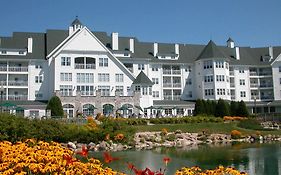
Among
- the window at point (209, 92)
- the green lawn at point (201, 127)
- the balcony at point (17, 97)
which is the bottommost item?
the green lawn at point (201, 127)

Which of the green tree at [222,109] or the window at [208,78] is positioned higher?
the window at [208,78]

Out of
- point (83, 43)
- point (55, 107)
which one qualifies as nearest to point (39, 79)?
point (83, 43)

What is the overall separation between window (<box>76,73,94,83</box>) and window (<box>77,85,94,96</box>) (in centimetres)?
90

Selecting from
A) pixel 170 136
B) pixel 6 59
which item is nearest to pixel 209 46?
pixel 170 136

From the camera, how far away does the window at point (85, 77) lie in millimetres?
55769

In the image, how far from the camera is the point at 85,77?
184ft

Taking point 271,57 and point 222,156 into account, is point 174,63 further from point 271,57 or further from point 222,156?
point 222,156

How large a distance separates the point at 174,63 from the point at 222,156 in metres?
40.8

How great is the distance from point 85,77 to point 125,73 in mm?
6613

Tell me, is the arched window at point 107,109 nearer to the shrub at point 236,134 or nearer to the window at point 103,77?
the window at point 103,77

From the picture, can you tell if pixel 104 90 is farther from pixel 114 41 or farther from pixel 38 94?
pixel 38 94

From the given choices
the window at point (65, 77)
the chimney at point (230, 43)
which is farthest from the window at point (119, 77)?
the chimney at point (230, 43)

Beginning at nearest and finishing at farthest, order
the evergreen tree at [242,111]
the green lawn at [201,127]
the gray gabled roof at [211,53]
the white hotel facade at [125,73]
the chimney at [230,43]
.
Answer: the green lawn at [201,127] < the white hotel facade at [125,73] < the evergreen tree at [242,111] < the gray gabled roof at [211,53] < the chimney at [230,43]

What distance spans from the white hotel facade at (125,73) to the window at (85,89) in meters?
0.16
